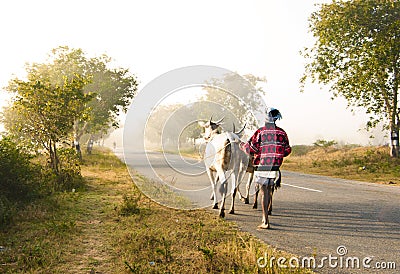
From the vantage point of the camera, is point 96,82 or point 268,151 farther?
point 96,82

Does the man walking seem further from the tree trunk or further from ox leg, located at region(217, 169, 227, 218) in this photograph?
the tree trunk

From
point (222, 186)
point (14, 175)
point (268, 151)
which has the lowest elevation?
point (222, 186)

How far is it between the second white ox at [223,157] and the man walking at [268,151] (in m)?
0.92

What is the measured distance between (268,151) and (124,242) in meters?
3.13

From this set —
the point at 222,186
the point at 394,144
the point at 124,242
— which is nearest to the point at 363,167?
the point at 394,144

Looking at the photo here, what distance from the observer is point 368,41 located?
789 inches

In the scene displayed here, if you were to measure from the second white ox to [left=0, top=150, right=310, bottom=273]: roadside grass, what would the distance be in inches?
32.7

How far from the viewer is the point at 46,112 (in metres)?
10.1

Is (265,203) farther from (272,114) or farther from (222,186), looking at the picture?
(272,114)

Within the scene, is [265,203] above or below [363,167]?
below

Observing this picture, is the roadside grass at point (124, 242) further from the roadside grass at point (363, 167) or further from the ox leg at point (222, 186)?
the roadside grass at point (363, 167)

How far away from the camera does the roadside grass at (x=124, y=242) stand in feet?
14.4

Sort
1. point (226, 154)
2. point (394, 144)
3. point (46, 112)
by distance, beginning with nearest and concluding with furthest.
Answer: point (226, 154)
point (46, 112)
point (394, 144)

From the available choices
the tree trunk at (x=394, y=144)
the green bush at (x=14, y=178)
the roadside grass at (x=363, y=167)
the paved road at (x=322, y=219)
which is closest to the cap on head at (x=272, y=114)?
the paved road at (x=322, y=219)
